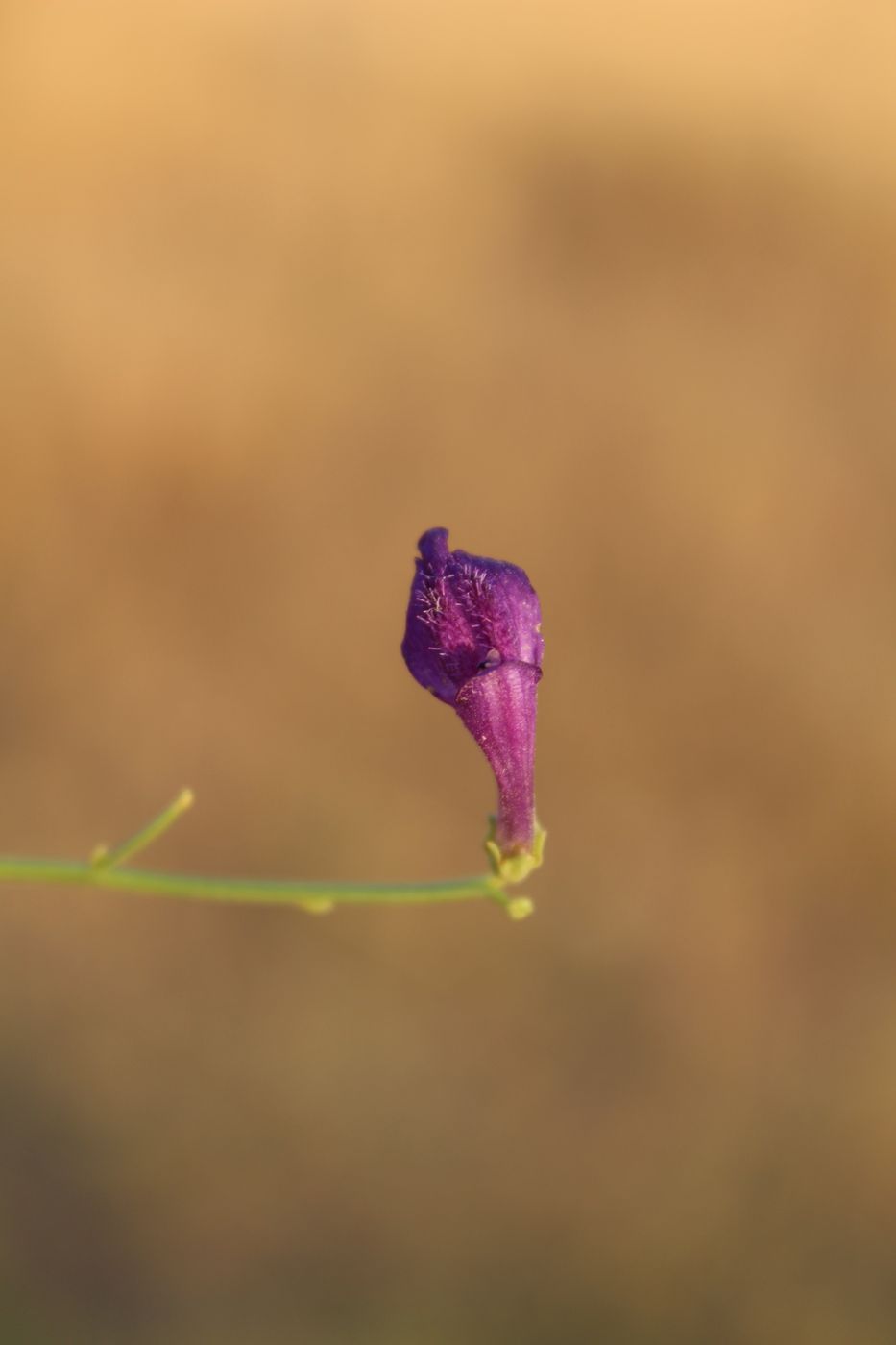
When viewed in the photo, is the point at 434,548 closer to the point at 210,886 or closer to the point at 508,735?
the point at 508,735

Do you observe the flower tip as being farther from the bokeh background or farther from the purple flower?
the bokeh background

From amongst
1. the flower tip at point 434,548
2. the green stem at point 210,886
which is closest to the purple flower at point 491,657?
the flower tip at point 434,548

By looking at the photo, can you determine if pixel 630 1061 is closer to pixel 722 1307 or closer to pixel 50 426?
pixel 722 1307

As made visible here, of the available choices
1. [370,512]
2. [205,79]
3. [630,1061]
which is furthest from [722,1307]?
[205,79]

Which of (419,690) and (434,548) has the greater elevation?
(419,690)

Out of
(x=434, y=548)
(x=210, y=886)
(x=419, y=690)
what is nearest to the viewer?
(x=210, y=886)

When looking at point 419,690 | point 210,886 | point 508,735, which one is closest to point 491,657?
point 508,735
